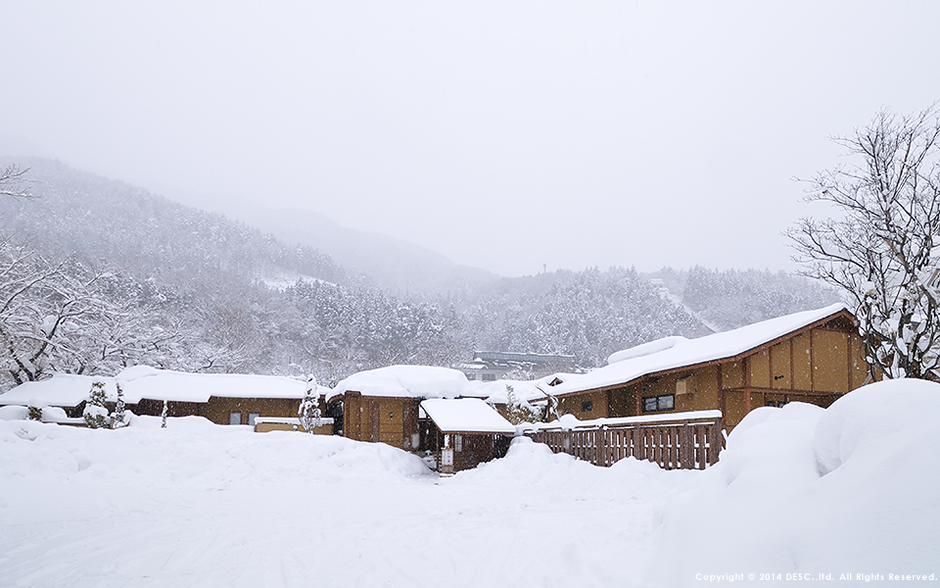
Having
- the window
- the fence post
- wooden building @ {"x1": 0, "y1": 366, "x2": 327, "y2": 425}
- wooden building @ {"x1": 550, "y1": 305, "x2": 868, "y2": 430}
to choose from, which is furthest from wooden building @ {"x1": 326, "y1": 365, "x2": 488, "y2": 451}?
the fence post

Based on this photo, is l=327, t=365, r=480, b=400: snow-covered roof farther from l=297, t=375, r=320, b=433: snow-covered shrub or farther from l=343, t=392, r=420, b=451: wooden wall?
l=297, t=375, r=320, b=433: snow-covered shrub

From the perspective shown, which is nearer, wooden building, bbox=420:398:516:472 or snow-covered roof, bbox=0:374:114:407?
wooden building, bbox=420:398:516:472

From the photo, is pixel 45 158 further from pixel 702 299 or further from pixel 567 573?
pixel 567 573

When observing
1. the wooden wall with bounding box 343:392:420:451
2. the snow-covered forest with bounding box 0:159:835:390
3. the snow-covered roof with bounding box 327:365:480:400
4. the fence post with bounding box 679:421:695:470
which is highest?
the snow-covered forest with bounding box 0:159:835:390

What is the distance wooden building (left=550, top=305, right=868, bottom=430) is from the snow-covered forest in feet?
70.0

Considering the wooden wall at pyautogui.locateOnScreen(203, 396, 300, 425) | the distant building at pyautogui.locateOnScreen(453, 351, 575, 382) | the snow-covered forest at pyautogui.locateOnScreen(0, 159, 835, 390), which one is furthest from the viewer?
the distant building at pyautogui.locateOnScreen(453, 351, 575, 382)

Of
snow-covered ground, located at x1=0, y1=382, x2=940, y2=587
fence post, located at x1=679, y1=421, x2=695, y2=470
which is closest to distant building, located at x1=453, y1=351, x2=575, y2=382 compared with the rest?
snow-covered ground, located at x1=0, y1=382, x2=940, y2=587

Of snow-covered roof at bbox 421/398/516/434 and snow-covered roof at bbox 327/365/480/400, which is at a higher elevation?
snow-covered roof at bbox 327/365/480/400

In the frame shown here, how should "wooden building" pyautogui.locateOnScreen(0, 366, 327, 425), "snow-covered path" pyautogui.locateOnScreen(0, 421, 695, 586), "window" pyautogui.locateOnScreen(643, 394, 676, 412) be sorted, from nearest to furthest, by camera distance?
"snow-covered path" pyautogui.locateOnScreen(0, 421, 695, 586), "window" pyautogui.locateOnScreen(643, 394, 676, 412), "wooden building" pyautogui.locateOnScreen(0, 366, 327, 425)

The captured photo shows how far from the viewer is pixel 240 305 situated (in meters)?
58.2

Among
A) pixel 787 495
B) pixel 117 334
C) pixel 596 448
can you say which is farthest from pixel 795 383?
pixel 117 334

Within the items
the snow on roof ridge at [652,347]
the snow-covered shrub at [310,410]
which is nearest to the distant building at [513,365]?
the snow on roof ridge at [652,347]

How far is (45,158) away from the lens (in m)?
99.4

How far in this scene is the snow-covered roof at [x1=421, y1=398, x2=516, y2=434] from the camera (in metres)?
19.2
